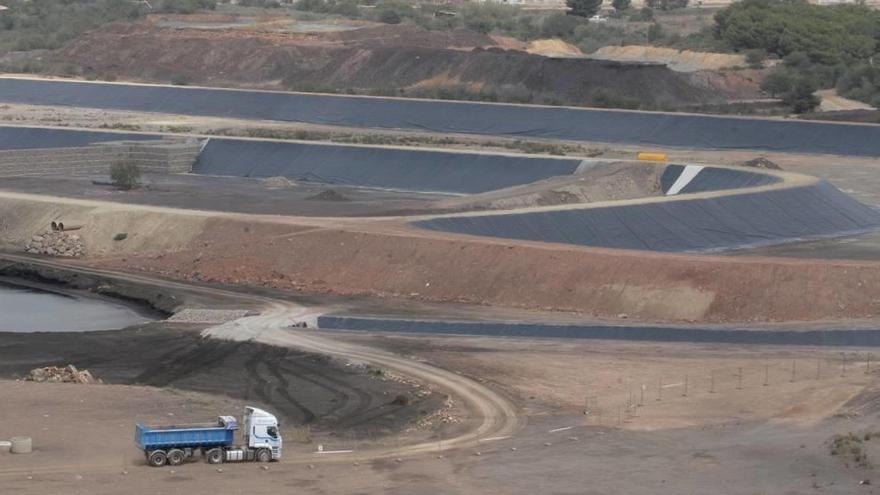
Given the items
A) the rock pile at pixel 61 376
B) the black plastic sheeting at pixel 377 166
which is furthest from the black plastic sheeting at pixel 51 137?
the rock pile at pixel 61 376

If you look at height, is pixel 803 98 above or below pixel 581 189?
below

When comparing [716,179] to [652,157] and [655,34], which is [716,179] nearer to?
[652,157]

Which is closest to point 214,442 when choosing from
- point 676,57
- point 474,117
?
point 474,117

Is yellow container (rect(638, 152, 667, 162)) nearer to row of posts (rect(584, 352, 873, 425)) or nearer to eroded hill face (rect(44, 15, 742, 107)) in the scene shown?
eroded hill face (rect(44, 15, 742, 107))

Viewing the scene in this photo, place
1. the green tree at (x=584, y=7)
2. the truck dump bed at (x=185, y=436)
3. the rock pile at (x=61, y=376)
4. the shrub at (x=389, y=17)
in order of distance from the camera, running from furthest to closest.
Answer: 1. the green tree at (x=584, y=7)
2. the shrub at (x=389, y=17)
3. the rock pile at (x=61, y=376)
4. the truck dump bed at (x=185, y=436)

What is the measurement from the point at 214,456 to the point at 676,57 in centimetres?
11426

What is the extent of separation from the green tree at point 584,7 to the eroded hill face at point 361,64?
125 ft

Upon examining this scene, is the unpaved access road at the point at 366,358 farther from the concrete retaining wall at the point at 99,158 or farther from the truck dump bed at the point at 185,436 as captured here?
the concrete retaining wall at the point at 99,158

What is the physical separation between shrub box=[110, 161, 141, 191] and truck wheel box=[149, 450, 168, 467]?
5038 centimetres

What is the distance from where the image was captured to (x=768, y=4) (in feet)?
531

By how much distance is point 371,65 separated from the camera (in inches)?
5399

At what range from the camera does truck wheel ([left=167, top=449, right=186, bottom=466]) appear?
119 ft

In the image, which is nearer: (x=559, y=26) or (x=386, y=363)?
(x=386, y=363)

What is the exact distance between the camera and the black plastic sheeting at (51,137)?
99.7 meters
